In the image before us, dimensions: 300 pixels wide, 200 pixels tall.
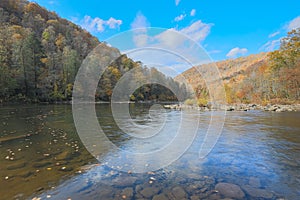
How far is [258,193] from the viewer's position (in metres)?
3.20

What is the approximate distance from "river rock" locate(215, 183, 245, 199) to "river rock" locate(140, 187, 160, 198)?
1180 mm

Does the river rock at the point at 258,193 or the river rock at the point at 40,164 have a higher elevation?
the river rock at the point at 258,193

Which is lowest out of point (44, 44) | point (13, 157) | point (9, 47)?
point (13, 157)

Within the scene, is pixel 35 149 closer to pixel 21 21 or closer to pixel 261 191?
pixel 261 191

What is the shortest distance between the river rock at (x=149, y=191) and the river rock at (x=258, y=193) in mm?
1702

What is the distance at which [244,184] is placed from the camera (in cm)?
353

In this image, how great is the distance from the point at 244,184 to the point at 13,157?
19.4 ft

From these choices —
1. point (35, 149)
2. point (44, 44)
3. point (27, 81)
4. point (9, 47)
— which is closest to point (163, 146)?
point (35, 149)

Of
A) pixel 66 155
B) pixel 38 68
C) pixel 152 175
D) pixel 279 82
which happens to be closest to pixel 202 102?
pixel 279 82

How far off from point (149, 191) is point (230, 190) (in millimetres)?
1531

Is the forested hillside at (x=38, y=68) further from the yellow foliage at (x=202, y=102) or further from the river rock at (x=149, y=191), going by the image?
the river rock at (x=149, y=191)

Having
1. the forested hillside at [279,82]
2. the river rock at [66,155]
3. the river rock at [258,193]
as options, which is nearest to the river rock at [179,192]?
the river rock at [258,193]

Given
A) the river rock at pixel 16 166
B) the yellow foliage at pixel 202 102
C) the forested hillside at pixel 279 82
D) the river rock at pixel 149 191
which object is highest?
the forested hillside at pixel 279 82

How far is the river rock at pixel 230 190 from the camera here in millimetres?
3117
